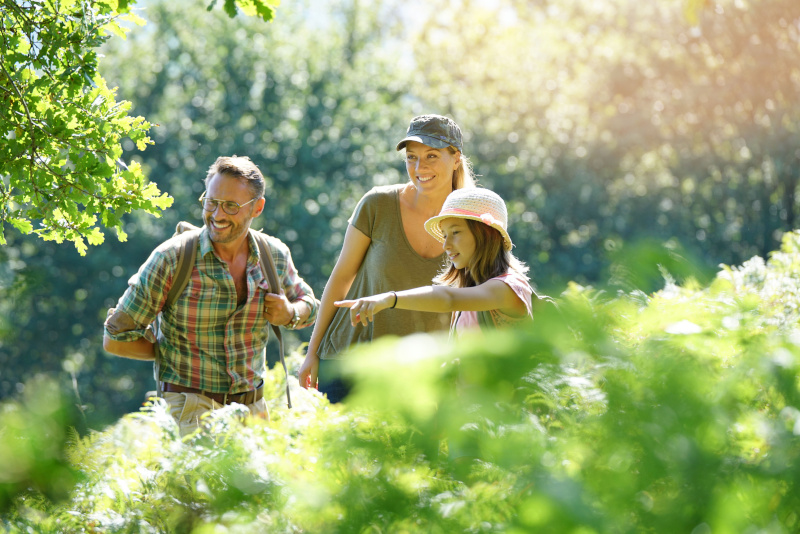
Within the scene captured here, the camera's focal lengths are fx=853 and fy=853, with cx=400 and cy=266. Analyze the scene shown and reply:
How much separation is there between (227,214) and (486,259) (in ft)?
4.83

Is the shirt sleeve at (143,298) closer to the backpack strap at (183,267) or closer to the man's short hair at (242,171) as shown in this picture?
the backpack strap at (183,267)

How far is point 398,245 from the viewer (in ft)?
14.0

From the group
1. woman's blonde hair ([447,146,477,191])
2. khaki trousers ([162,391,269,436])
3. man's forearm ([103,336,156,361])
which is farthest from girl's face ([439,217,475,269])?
man's forearm ([103,336,156,361])

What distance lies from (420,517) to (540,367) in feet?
0.93

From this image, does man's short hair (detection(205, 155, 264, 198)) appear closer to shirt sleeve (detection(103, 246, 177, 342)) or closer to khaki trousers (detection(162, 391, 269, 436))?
shirt sleeve (detection(103, 246, 177, 342))

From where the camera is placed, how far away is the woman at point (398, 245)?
13.9ft

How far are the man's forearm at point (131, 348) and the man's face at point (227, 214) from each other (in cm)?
63

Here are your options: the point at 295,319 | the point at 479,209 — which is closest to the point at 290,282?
the point at 295,319

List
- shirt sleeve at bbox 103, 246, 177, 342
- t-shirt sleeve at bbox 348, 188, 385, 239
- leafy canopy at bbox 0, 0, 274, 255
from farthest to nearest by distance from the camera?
t-shirt sleeve at bbox 348, 188, 385, 239 < shirt sleeve at bbox 103, 246, 177, 342 < leafy canopy at bbox 0, 0, 274, 255

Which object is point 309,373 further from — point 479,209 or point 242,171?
point 479,209

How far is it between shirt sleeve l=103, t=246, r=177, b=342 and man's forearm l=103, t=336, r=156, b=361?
0.05 m

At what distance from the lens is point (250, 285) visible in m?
4.35

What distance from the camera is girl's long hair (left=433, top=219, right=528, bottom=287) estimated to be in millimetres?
3430

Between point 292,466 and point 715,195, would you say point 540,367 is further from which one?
point 715,195
